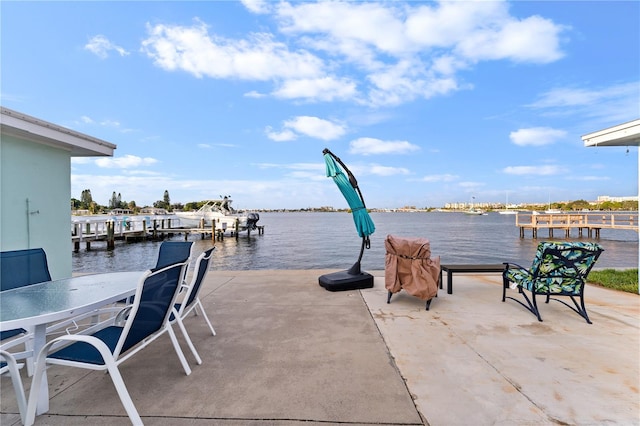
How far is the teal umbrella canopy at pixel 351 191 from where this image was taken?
502cm

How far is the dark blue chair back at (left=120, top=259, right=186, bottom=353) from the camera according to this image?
6.16ft

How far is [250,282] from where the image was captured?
5.71 metres

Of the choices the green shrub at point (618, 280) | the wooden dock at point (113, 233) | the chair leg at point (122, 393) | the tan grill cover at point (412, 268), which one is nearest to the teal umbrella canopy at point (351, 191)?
the tan grill cover at point (412, 268)

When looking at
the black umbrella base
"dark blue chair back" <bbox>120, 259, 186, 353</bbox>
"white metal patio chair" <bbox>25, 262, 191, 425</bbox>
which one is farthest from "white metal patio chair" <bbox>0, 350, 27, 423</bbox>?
the black umbrella base

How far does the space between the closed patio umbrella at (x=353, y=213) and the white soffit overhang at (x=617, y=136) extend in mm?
4115

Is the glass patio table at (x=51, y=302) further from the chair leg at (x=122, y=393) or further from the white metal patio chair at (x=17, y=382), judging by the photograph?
the chair leg at (x=122, y=393)

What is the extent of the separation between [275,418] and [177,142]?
65.3 feet

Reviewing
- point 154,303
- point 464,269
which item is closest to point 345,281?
point 464,269

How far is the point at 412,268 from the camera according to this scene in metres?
4.15

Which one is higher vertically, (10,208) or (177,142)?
(177,142)

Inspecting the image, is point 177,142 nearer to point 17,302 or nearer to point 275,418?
point 17,302

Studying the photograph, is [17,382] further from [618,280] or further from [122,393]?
[618,280]

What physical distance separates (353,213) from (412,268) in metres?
1.51

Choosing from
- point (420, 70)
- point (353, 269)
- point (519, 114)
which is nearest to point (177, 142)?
point (420, 70)
